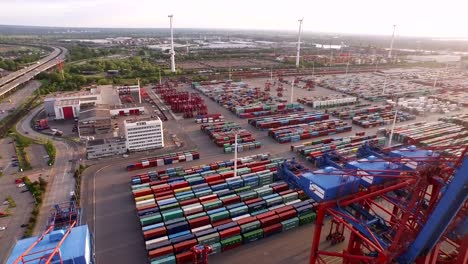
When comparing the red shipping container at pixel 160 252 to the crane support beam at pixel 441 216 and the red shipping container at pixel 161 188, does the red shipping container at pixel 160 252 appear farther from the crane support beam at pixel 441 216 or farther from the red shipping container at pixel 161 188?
the crane support beam at pixel 441 216

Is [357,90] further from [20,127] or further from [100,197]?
[20,127]

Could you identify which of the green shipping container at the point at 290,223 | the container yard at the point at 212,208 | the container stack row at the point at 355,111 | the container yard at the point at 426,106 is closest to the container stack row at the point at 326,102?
the container stack row at the point at 355,111

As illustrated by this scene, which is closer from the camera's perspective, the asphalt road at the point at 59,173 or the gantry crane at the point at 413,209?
the gantry crane at the point at 413,209

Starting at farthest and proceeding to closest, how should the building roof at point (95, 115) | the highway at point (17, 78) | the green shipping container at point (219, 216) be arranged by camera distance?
the highway at point (17, 78) → the building roof at point (95, 115) → the green shipping container at point (219, 216)

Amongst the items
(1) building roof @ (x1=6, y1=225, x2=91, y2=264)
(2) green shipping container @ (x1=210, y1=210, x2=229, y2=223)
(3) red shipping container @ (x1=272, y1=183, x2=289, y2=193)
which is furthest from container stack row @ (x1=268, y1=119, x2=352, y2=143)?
(1) building roof @ (x1=6, y1=225, x2=91, y2=264)

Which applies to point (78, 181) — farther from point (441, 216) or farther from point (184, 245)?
point (441, 216)

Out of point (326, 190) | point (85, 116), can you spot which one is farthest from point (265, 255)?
point (85, 116)
